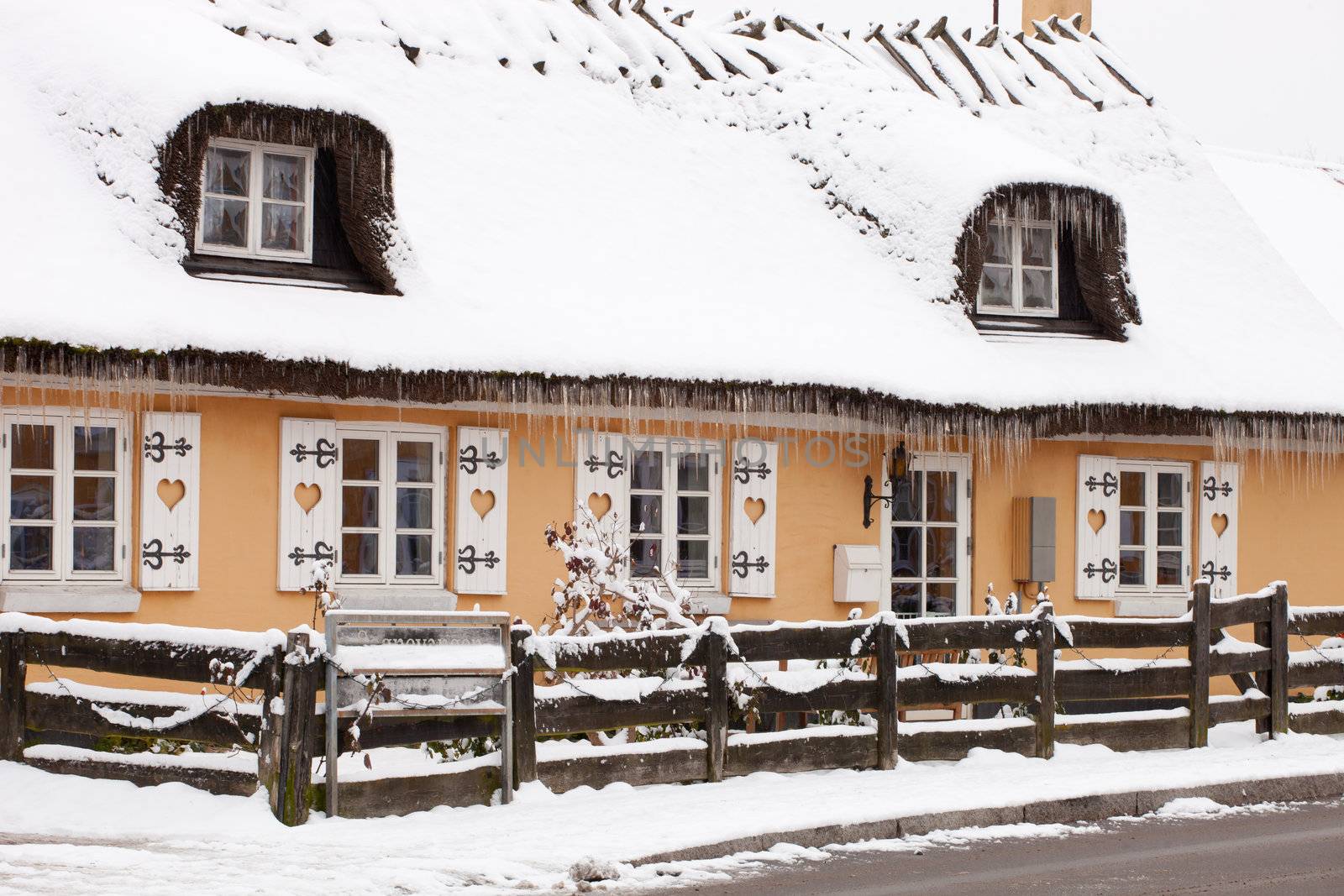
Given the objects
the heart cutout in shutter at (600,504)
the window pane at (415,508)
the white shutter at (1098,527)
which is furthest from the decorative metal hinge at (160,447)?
the white shutter at (1098,527)

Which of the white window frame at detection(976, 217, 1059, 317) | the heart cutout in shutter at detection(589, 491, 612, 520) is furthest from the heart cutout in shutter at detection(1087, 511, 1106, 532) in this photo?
the heart cutout in shutter at detection(589, 491, 612, 520)

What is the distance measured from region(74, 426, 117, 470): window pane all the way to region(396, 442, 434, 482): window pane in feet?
6.33

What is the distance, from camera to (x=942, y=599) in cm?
1392

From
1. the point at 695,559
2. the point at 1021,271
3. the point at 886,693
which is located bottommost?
the point at 886,693

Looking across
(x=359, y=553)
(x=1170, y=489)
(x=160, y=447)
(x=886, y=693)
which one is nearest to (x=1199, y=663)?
(x=886, y=693)

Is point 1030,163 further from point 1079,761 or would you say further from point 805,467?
point 1079,761

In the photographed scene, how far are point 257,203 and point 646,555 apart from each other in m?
3.79

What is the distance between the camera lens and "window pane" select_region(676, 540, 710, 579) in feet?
42.0

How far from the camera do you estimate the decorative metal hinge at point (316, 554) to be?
11367 mm

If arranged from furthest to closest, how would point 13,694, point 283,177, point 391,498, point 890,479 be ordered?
point 890,479
point 283,177
point 391,498
point 13,694

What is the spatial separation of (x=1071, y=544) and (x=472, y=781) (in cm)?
710

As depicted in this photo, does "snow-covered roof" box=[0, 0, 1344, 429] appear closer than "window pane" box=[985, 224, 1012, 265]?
Yes

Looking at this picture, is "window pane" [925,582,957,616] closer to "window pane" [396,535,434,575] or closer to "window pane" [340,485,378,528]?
"window pane" [396,535,434,575]

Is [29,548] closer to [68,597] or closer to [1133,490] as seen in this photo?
[68,597]
